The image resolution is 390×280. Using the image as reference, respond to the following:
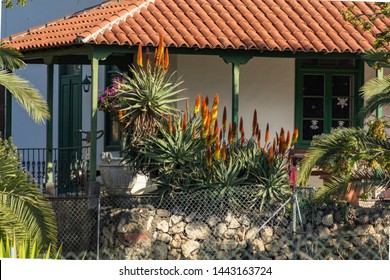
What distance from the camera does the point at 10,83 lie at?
13898 millimetres

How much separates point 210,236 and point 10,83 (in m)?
4.76

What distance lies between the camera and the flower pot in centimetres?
1947

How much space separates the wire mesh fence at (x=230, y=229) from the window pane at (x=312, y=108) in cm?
371

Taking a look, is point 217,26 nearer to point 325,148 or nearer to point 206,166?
point 206,166

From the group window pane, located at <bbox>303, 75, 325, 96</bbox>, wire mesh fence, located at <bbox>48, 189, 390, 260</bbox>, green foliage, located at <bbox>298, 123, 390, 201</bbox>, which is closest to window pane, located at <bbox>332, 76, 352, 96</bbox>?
window pane, located at <bbox>303, 75, 325, 96</bbox>

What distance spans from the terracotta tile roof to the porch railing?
214cm

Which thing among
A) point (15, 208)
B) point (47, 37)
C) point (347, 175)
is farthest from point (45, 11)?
point (15, 208)

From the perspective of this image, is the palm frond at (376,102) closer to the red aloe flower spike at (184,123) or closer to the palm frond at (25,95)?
the red aloe flower spike at (184,123)

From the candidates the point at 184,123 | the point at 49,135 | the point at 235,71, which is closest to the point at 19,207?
the point at 184,123

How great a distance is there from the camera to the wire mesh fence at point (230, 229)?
17312mm

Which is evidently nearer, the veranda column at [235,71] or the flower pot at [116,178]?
the veranda column at [235,71]

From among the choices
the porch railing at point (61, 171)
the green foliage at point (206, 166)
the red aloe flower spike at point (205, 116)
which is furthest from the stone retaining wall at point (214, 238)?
the porch railing at point (61, 171)

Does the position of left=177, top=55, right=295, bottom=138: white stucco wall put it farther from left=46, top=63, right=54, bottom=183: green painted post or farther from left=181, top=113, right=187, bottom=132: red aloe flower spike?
left=181, top=113, right=187, bottom=132: red aloe flower spike
